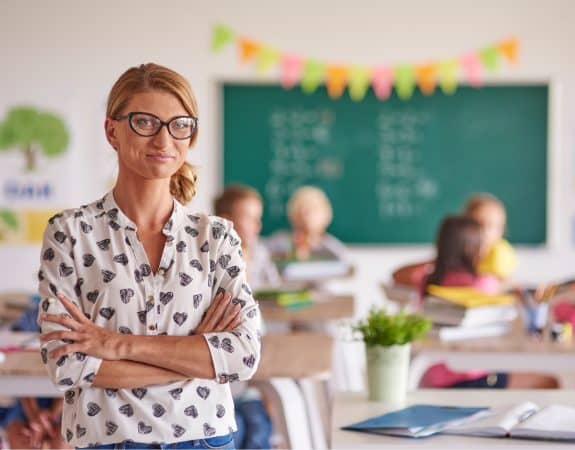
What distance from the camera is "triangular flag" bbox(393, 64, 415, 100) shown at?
6.62 meters

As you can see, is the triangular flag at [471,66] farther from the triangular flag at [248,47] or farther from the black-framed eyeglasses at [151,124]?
the black-framed eyeglasses at [151,124]

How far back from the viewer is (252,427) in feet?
10.4

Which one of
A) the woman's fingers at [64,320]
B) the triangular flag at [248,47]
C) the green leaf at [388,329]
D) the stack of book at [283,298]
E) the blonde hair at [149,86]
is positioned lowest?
the stack of book at [283,298]

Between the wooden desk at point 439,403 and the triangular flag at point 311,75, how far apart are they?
4432 mm

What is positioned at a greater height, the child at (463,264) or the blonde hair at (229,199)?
the blonde hair at (229,199)

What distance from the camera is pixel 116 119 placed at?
1.67 m

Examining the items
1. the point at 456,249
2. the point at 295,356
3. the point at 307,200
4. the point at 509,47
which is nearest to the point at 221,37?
the point at 307,200

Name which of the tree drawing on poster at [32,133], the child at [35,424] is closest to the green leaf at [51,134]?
the tree drawing on poster at [32,133]

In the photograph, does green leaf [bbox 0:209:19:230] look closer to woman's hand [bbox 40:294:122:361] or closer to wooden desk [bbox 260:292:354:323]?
wooden desk [bbox 260:292:354:323]

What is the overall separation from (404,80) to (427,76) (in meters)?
0.15

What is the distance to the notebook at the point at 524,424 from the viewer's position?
75.7 inches

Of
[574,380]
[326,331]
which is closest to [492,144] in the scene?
[574,380]

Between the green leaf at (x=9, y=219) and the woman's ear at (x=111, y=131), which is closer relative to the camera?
the woman's ear at (x=111, y=131)

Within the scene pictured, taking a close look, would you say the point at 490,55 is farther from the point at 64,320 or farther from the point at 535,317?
the point at 64,320
